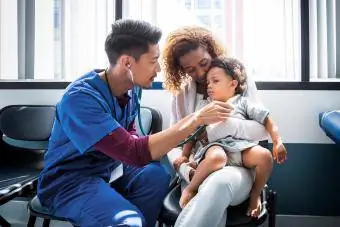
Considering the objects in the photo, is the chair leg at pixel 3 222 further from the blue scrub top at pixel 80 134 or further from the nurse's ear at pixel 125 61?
the nurse's ear at pixel 125 61

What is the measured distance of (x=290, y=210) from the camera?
2.34 meters

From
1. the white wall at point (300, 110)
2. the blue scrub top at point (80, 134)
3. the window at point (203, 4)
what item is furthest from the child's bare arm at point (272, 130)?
the window at point (203, 4)

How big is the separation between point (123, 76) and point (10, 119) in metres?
1.09

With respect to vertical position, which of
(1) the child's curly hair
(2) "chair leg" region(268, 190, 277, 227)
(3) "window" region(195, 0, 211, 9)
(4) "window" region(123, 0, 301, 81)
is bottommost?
(2) "chair leg" region(268, 190, 277, 227)

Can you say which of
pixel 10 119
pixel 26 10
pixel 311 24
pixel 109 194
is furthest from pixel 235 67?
pixel 26 10

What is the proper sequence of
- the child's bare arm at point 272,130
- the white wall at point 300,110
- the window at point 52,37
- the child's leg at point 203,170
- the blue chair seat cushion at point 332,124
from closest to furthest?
1. the child's leg at point 203,170
2. the child's bare arm at point 272,130
3. the blue chair seat cushion at point 332,124
4. the white wall at point 300,110
5. the window at point 52,37

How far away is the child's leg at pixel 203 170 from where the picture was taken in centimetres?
144

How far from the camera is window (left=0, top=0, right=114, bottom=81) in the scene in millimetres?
2527

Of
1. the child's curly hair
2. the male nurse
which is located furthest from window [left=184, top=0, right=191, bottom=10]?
the male nurse

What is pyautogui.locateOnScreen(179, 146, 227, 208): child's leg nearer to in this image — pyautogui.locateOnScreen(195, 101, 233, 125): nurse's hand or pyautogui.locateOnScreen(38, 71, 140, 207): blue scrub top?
pyautogui.locateOnScreen(195, 101, 233, 125): nurse's hand

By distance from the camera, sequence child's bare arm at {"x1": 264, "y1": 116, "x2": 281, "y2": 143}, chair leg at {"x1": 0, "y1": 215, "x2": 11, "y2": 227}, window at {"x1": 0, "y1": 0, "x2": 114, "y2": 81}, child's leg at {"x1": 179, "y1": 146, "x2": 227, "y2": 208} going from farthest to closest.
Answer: window at {"x1": 0, "y1": 0, "x2": 114, "y2": 81}
chair leg at {"x1": 0, "y1": 215, "x2": 11, "y2": 227}
child's bare arm at {"x1": 264, "y1": 116, "x2": 281, "y2": 143}
child's leg at {"x1": 179, "y1": 146, "x2": 227, "y2": 208}

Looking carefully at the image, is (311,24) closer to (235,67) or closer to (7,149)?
(235,67)

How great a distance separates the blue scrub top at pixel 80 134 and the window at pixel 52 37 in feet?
3.48

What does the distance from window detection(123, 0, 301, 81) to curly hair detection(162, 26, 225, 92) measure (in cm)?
48
